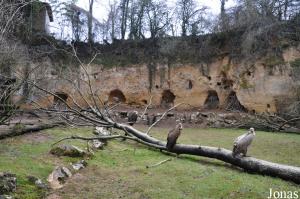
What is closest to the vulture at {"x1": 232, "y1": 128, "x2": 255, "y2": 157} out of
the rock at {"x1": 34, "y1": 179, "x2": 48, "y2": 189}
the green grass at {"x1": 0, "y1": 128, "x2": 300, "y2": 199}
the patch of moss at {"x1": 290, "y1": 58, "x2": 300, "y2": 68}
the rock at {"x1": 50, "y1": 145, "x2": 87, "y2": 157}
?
the green grass at {"x1": 0, "y1": 128, "x2": 300, "y2": 199}

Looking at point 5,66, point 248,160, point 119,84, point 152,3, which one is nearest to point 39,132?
point 5,66

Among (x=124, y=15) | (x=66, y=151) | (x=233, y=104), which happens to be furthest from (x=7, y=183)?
(x=124, y=15)

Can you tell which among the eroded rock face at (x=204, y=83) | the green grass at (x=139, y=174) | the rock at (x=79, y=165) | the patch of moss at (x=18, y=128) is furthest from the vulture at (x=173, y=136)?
the eroded rock face at (x=204, y=83)

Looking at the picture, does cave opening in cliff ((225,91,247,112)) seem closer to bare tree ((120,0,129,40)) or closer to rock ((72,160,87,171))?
bare tree ((120,0,129,40))

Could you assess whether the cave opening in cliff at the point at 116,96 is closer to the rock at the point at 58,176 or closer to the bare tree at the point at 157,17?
the bare tree at the point at 157,17

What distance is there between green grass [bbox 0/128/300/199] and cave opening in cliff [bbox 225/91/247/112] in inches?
384

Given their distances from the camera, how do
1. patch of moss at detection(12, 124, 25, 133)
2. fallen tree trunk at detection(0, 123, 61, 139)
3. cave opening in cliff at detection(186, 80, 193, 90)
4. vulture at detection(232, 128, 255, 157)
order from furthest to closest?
1. cave opening in cliff at detection(186, 80, 193, 90)
2. patch of moss at detection(12, 124, 25, 133)
3. fallen tree trunk at detection(0, 123, 61, 139)
4. vulture at detection(232, 128, 255, 157)

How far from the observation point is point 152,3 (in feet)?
86.6

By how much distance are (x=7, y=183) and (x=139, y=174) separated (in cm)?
330

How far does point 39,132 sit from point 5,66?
9.70 ft

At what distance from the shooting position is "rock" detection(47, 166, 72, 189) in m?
7.47

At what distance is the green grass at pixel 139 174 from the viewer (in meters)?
7.36

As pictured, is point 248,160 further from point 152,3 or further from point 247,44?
point 152,3

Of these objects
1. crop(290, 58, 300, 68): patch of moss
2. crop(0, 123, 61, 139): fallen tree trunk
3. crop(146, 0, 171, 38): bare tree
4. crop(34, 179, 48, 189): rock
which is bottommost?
crop(34, 179, 48, 189): rock
